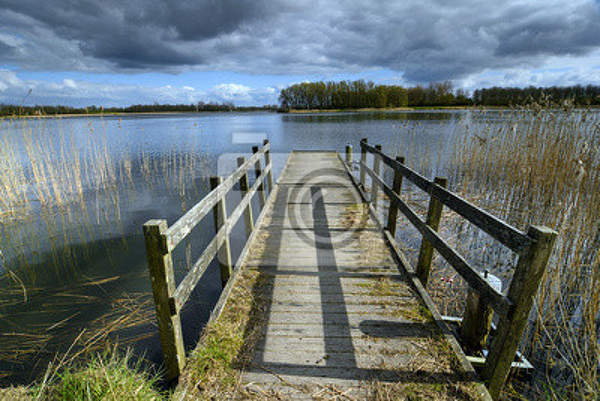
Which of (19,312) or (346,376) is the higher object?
(346,376)

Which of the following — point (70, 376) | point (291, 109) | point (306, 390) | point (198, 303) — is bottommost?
point (198, 303)

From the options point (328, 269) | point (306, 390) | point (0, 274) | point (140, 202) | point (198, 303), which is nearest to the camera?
point (306, 390)

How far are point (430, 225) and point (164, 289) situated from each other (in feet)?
9.85

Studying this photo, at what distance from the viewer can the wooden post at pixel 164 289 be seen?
220cm

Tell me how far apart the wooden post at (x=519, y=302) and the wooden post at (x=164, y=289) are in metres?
2.50

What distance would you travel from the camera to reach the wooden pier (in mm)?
2248

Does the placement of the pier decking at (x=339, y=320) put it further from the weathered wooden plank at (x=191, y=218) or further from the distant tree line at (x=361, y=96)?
the distant tree line at (x=361, y=96)

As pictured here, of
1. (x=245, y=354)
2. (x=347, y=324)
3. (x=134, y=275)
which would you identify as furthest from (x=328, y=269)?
(x=134, y=275)

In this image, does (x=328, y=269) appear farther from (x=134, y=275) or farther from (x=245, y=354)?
(x=134, y=275)

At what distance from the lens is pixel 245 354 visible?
271cm

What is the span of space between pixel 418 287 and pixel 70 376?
11.2 ft

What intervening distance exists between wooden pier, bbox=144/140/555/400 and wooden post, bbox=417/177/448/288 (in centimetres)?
1

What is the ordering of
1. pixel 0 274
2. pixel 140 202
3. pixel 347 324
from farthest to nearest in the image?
pixel 140 202 < pixel 0 274 < pixel 347 324

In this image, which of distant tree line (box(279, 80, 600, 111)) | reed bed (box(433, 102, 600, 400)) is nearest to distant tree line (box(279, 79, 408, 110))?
distant tree line (box(279, 80, 600, 111))
